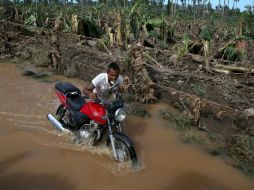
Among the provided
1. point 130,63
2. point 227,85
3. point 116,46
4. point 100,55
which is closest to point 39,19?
point 116,46

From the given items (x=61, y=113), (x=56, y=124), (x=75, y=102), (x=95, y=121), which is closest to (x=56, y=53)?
(x=61, y=113)

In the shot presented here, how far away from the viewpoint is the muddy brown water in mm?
4723

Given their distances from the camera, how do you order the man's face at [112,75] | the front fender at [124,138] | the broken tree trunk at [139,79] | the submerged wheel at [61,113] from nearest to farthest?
1. the front fender at [124,138]
2. the man's face at [112,75]
3. the submerged wheel at [61,113]
4. the broken tree trunk at [139,79]

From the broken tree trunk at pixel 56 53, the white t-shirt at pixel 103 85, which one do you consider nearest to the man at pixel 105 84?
the white t-shirt at pixel 103 85

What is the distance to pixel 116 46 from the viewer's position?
12.6 meters

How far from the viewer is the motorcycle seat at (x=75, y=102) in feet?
18.5

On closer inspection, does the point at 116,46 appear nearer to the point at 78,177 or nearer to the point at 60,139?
the point at 60,139

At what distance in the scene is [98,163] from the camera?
526 cm

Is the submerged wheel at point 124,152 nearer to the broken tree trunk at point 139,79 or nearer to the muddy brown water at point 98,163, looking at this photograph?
the muddy brown water at point 98,163

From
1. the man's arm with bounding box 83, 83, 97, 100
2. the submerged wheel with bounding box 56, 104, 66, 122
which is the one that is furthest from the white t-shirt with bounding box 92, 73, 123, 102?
the submerged wheel with bounding box 56, 104, 66, 122

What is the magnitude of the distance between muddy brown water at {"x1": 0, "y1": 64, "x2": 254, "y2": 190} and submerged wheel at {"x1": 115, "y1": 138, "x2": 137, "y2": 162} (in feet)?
0.36

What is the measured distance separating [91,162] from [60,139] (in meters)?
1.01

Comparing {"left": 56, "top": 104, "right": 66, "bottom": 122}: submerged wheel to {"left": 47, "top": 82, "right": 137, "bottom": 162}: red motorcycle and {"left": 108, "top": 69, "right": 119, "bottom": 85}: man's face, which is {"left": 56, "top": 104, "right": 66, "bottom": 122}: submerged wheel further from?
{"left": 108, "top": 69, "right": 119, "bottom": 85}: man's face

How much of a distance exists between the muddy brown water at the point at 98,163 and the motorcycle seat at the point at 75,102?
664 millimetres
